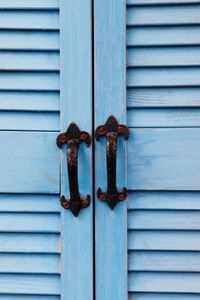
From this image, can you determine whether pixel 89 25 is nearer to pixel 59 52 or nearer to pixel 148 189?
pixel 59 52

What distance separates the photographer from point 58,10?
0.72 m

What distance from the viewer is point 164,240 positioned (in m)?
0.73

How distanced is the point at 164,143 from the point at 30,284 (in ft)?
0.96

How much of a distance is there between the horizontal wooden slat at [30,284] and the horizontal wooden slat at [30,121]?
8.8 inches

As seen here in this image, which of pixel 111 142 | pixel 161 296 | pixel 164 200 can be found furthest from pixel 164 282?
pixel 111 142

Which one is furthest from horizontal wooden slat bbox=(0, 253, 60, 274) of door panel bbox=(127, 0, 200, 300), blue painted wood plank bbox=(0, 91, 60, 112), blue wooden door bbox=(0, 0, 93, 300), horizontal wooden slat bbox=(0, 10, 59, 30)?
horizontal wooden slat bbox=(0, 10, 59, 30)

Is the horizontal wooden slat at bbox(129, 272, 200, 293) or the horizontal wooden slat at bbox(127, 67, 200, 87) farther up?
the horizontal wooden slat at bbox(127, 67, 200, 87)

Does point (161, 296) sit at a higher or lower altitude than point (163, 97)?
lower

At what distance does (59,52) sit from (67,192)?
0.21m

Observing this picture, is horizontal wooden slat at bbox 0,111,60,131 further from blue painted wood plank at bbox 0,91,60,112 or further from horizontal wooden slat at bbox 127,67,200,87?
horizontal wooden slat at bbox 127,67,200,87

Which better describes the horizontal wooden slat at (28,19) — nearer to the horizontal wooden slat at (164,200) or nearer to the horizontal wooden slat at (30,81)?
the horizontal wooden slat at (30,81)

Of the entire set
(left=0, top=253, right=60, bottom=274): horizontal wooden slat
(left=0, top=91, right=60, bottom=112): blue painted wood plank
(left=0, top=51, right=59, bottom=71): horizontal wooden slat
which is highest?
(left=0, top=51, right=59, bottom=71): horizontal wooden slat

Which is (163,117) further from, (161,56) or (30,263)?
(30,263)

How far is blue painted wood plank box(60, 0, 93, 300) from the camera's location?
2.34 feet
